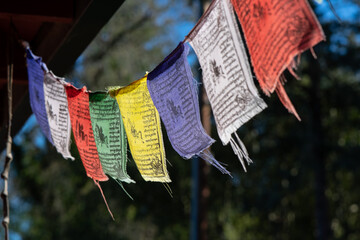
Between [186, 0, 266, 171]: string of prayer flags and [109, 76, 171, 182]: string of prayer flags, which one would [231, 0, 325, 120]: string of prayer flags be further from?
[109, 76, 171, 182]: string of prayer flags

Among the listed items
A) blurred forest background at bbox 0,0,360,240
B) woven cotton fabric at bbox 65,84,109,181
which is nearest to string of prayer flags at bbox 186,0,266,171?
woven cotton fabric at bbox 65,84,109,181

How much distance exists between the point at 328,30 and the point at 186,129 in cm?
1370

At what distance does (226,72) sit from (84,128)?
4.29 ft

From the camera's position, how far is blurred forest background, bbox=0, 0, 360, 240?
1622 centimetres

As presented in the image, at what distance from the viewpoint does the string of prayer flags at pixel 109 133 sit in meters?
2.71

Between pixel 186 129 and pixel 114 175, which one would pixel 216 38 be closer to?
pixel 186 129

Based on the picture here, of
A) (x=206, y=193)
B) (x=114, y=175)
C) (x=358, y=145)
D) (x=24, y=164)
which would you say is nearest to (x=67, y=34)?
(x=114, y=175)

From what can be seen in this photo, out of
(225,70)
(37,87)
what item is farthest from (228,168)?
(225,70)

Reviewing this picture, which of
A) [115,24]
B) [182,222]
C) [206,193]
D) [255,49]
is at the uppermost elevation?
[115,24]

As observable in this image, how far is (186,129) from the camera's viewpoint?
2139 mm

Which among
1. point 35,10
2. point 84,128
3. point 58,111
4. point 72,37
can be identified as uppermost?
point 35,10

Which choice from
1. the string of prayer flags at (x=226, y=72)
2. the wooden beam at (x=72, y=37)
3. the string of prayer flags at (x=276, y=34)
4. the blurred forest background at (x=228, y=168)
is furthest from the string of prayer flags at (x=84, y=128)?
the blurred forest background at (x=228, y=168)

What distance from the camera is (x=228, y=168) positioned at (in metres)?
18.5

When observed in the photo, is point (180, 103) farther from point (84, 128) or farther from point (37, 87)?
point (37, 87)
